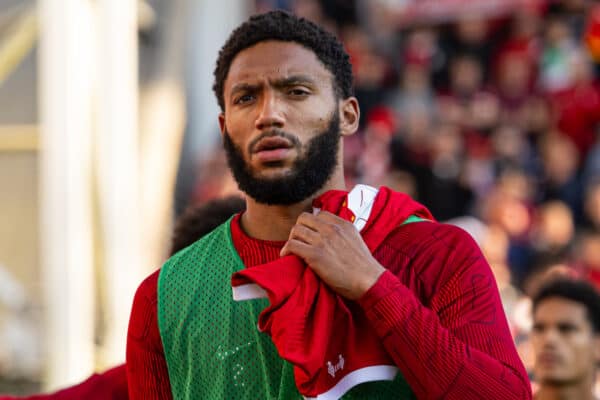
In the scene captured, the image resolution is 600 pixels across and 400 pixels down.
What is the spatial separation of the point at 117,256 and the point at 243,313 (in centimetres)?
311

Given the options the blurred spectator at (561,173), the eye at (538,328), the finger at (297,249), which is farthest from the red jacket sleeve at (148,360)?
the blurred spectator at (561,173)

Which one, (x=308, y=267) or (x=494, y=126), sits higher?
(x=494, y=126)

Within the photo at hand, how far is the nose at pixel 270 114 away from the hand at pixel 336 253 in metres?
0.25

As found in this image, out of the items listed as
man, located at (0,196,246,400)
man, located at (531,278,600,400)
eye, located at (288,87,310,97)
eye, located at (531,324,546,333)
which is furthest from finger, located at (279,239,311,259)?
eye, located at (531,324,546,333)

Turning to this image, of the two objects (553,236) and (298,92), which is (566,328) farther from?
(298,92)

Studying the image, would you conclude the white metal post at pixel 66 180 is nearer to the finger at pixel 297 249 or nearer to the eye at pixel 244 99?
the eye at pixel 244 99

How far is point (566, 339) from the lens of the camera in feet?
15.0

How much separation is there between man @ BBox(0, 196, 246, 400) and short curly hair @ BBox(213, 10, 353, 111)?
97 cm

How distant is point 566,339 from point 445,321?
2782mm

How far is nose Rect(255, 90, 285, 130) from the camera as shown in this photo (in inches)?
85.2

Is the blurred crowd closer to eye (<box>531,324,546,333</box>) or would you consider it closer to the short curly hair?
eye (<box>531,324,546,333</box>)

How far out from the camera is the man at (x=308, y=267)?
1869 millimetres

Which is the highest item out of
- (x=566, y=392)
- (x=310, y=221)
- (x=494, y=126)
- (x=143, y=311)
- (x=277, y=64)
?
(x=277, y=64)

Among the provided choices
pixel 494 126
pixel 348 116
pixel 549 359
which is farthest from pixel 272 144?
pixel 494 126
